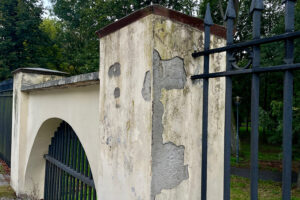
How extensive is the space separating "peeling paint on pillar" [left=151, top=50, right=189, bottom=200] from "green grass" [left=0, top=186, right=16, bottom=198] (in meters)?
4.45

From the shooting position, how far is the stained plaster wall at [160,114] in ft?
4.67

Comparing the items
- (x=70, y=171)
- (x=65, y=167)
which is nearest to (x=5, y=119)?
(x=65, y=167)

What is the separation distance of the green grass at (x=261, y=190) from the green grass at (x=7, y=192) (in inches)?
198

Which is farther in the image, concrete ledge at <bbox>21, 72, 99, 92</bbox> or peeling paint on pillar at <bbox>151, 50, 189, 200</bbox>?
concrete ledge at <bbox>21, 72, 99, 92</bbox>

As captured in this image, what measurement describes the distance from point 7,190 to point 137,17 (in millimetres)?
5015

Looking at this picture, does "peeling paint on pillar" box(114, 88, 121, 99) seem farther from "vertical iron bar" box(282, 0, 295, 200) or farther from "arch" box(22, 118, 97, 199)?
"arch" box(22, 118, 97, 199)

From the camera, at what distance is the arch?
4316 mm

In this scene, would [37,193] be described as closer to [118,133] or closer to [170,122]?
[118,133]

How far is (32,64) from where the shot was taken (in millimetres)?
14477

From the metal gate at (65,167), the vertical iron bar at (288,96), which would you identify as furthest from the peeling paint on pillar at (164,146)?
the metal gate at (65,167)

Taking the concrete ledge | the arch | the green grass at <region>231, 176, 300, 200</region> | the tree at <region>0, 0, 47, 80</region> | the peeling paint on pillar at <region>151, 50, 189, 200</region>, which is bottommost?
the green grass at <region>231, 176, 300, 200</region>

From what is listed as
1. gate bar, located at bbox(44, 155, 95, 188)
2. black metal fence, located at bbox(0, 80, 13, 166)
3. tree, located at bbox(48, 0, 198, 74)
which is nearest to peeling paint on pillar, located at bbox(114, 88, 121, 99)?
gate bar, located at bbox(44, 155, 95, 188)

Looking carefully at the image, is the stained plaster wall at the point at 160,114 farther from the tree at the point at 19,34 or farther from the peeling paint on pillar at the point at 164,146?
the tree at the point at 19,34

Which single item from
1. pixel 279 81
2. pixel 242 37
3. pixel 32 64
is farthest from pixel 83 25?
pixel 279 81
